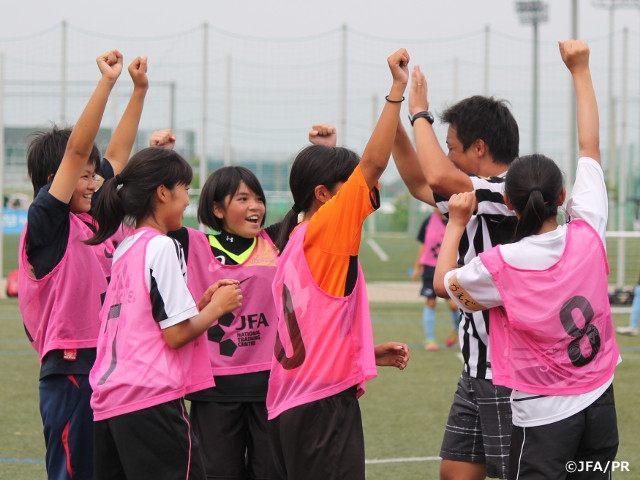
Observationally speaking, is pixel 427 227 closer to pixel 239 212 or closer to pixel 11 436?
pixel 11 436

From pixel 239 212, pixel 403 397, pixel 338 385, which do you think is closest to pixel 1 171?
pixel 403 397

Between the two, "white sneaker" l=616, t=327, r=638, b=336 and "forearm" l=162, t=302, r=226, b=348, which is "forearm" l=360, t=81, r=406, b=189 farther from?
"white sneaker" l=616, t=327, r=638, b=336

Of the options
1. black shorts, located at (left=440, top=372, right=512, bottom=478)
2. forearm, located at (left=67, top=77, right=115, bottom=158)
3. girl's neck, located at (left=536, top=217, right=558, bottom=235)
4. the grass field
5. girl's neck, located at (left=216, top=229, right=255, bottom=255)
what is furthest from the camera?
the grass field

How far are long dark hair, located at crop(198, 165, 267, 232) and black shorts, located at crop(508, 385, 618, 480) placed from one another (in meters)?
1.51

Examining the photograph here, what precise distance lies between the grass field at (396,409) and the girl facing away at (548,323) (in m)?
2.18

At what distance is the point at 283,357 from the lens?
10.6ft

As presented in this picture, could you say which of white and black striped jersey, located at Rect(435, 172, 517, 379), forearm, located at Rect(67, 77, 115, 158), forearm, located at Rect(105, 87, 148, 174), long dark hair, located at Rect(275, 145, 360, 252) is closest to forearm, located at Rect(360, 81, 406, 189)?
long dark hair, located at Rect(275, 145, 360, 252)

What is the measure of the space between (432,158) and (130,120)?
1281 mm

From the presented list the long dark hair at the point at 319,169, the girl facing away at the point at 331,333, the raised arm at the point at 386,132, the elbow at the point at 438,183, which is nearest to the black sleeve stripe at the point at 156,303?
the girl facing away at the point at 331,333

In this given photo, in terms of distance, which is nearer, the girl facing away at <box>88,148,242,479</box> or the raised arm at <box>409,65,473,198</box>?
the girl facing away at <box>88,148,242,479</box>

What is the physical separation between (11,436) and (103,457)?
3254mm

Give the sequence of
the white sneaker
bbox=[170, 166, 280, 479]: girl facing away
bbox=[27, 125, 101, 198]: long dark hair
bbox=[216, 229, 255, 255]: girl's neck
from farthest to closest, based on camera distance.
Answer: the white sneaker < bbox=[216, 229, 255, 255]: girl's neck < bbox=[170, 166, 280, 479]: girl facing away < bbox=[27, 125, 101, 198]: long dark hair

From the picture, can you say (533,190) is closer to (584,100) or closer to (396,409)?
(584,100)

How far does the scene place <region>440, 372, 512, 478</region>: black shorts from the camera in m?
3.57
